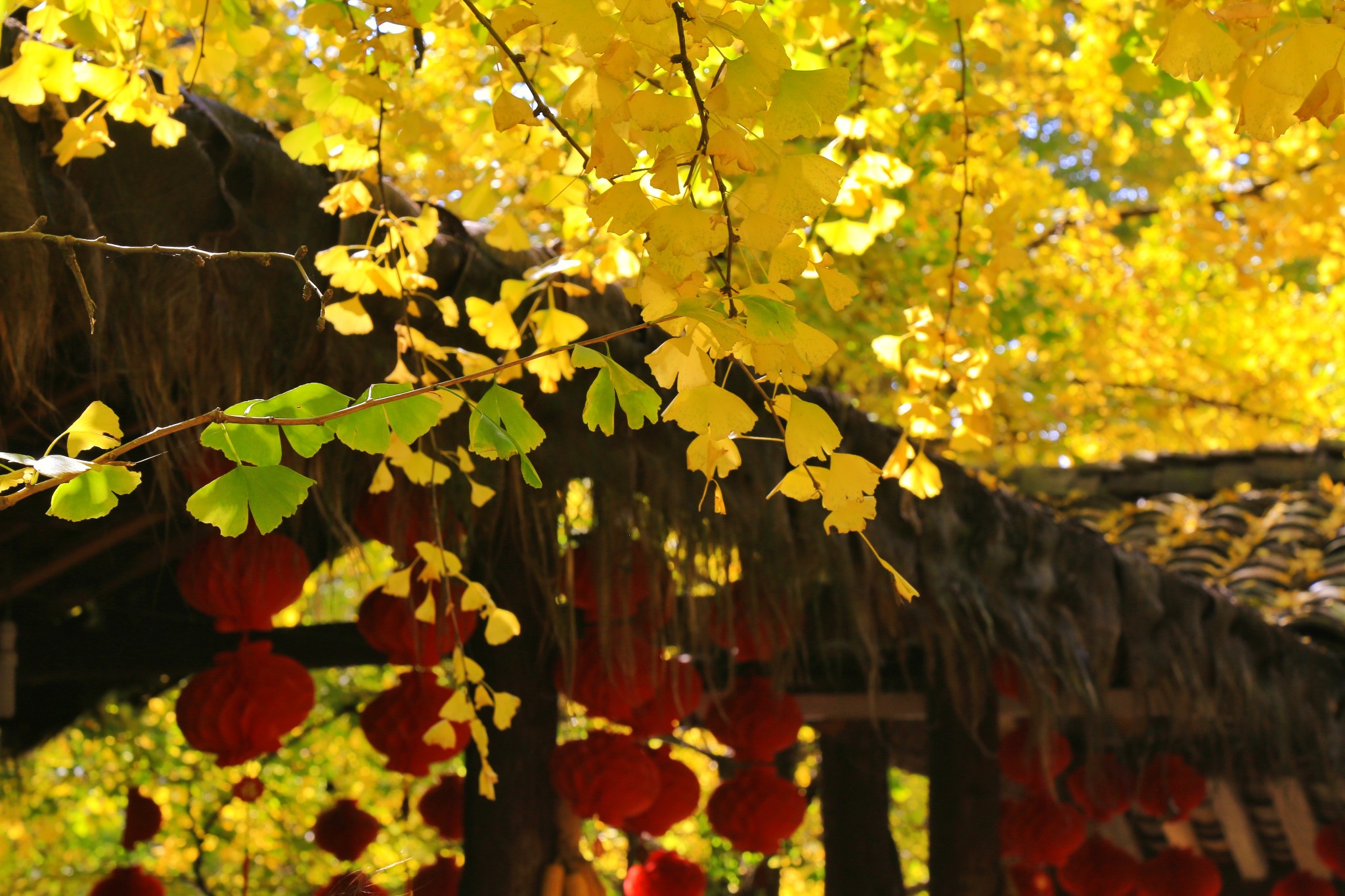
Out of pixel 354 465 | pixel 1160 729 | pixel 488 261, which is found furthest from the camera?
pixel 1160 729

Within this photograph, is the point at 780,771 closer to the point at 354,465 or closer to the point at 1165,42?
the point at 354,465

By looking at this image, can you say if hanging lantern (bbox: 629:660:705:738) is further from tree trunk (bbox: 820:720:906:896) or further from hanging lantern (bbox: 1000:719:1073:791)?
hanging lantern (bbox: 1000:719:1073:791)

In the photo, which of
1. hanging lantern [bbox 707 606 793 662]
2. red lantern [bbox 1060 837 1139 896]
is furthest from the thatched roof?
red lantern [bbox 1060 837 1139 896]

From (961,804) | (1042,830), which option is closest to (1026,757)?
(961,804)

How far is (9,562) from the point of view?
Answer: 2.36 metres

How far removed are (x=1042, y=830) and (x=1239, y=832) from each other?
128 centimetres

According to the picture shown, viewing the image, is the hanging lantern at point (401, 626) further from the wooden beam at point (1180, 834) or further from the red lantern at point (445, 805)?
the wooden beam at point (1180, 834)

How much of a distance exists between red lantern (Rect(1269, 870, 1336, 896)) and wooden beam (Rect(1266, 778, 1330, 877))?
69 millimetres

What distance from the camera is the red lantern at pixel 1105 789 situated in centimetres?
355

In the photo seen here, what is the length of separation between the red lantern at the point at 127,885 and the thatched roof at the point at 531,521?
46cm

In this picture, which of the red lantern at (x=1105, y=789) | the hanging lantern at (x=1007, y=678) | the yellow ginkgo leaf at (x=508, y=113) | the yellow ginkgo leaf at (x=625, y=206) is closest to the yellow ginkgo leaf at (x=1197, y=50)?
the yellow ginkgo leaf at (x=625, y=206)

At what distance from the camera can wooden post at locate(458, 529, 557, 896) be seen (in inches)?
95.1

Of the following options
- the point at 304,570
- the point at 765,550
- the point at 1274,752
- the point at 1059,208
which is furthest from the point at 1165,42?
the point at 1059,208

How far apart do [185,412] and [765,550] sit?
3.46 feet
